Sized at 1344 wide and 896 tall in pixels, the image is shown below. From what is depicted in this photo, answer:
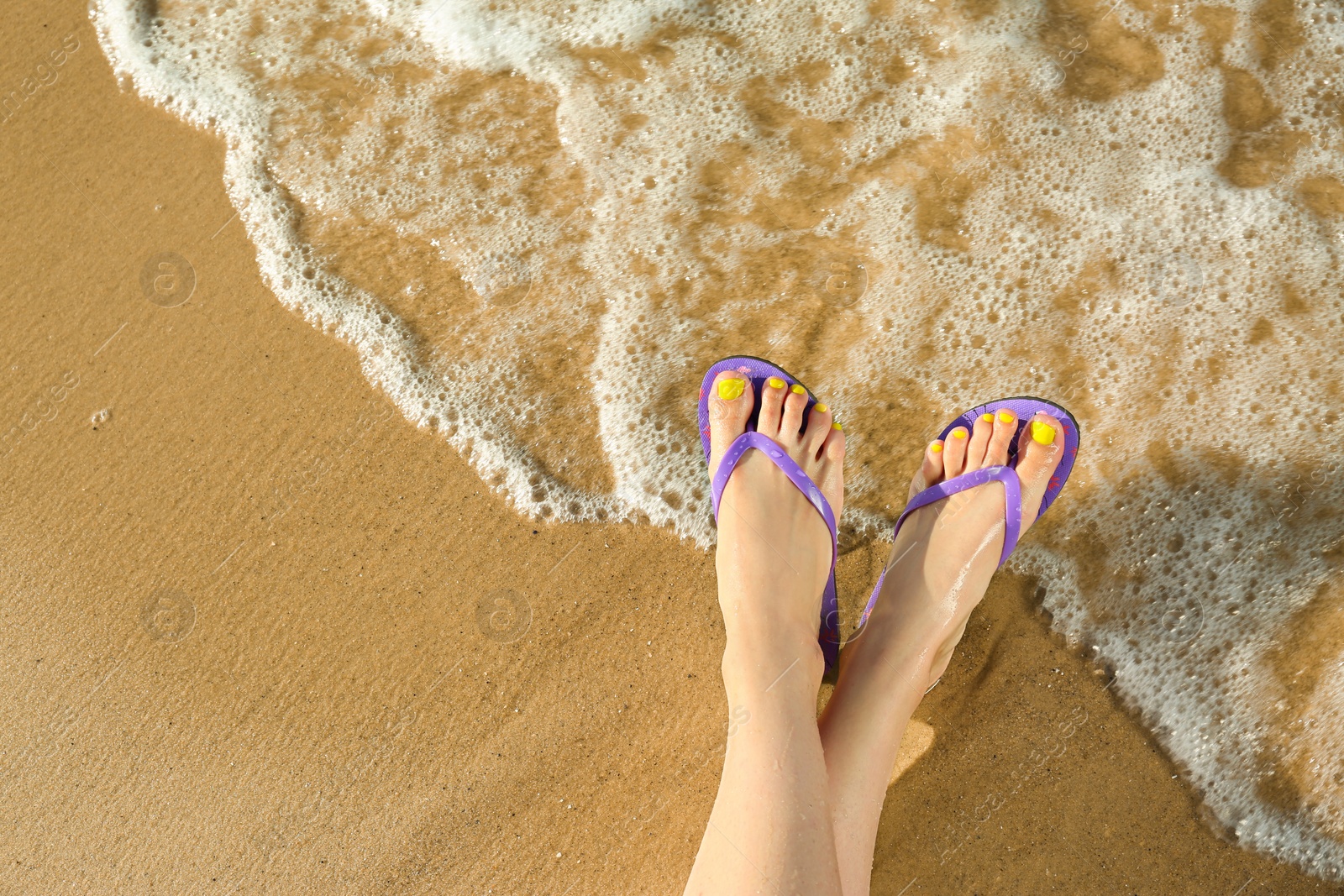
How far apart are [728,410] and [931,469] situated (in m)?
0.54

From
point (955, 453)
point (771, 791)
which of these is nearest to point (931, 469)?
point (955, 453)

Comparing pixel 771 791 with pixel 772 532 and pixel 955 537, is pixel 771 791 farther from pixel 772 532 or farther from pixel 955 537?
pixel 955 537

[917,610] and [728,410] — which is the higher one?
[728,410]

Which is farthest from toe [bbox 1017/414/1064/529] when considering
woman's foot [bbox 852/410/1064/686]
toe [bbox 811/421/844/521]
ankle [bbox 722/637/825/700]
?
ankle [bbox 722/637/825/700]

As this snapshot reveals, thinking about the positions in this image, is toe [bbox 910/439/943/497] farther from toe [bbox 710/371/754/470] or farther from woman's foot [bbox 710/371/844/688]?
toe [bbox 710/371/754/470]

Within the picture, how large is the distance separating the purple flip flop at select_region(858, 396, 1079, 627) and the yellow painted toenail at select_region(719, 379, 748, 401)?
52 centimetres

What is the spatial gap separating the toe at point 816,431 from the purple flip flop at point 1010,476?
270 millimetres

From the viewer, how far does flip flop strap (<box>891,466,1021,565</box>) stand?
6.13 ft

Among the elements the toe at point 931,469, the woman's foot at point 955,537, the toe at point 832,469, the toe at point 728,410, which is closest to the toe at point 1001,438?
the woman's foot at point 955,537

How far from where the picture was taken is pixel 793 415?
1964mm

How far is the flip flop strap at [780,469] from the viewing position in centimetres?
189

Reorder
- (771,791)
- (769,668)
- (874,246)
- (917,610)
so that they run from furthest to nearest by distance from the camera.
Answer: (874,246)
(917,610)
(769,668)
(771,791)

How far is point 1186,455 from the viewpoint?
2018 mm

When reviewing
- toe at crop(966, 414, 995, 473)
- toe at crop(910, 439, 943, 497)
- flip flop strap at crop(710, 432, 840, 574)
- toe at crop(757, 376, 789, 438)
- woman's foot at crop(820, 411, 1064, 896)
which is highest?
toe at crop(757, 376, 789, 438)
